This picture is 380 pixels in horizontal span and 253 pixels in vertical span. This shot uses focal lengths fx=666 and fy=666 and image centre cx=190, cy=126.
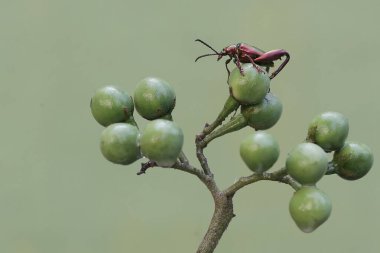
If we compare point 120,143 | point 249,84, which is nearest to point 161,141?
point 120,143

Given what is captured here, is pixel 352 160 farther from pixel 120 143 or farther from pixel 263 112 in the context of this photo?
pixel 120 143

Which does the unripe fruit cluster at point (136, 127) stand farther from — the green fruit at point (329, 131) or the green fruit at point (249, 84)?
the green fruit at point (329, 131)

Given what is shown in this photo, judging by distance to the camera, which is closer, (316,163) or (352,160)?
(316,163)

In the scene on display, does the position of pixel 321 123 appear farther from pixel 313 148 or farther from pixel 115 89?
pixel 115 89

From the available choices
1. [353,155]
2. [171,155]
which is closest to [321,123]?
[353,155]

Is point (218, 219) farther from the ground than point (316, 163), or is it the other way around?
point (316, 163)
